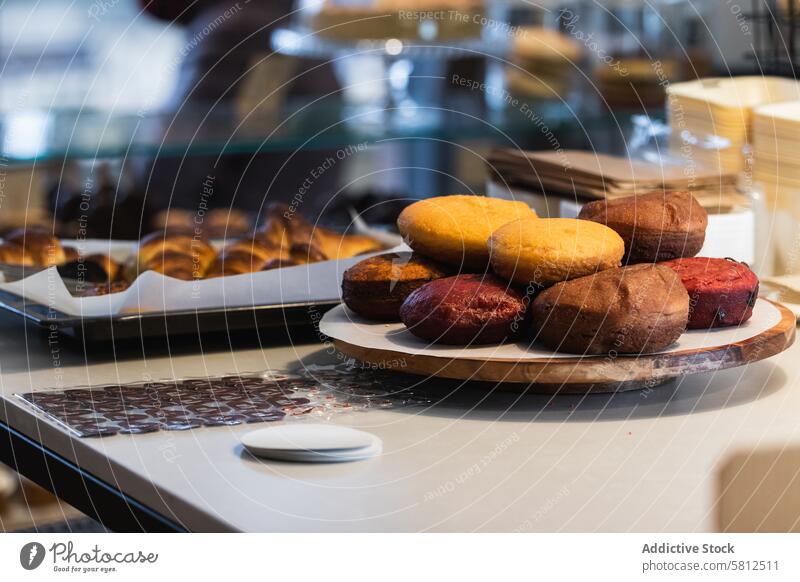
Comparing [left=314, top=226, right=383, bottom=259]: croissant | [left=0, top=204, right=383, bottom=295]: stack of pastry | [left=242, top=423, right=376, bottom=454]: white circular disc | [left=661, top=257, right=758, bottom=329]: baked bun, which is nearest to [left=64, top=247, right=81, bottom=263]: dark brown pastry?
[left=0, top=204, right=383, bottom=295]: stack of pastry

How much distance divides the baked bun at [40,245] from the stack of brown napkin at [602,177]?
45 centimetres

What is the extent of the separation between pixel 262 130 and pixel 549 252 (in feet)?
3.86

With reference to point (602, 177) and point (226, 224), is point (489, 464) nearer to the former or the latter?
point (602, 177)

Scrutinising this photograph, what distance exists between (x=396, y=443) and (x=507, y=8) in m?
2.59

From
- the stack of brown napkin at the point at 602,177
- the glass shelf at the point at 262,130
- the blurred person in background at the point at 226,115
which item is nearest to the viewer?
the stack of brown napkin at the point at 602,177

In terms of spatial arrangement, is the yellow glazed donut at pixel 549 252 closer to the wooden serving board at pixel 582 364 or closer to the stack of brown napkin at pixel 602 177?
the wooden serving board at pixel 582 364

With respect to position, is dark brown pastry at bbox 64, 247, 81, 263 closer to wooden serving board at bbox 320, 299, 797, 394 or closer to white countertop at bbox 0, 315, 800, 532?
white countertop at bbox 0, 315, 800, 532

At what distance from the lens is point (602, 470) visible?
22.8 inches

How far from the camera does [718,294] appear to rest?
2.28ft

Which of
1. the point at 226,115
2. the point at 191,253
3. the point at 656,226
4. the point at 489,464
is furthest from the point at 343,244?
the point at 226,115

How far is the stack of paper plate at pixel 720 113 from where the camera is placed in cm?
112

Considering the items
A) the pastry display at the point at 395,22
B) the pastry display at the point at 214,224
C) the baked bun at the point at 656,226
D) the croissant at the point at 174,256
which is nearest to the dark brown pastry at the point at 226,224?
the pastry display at the point at 214,224

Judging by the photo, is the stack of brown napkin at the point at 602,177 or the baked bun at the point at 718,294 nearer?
the baked bun at the point at 718,294

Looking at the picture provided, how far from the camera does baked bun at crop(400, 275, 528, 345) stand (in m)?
0.68
